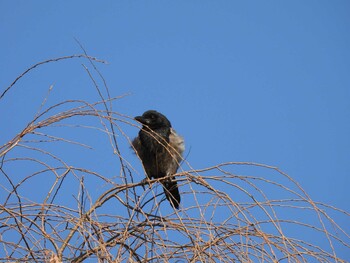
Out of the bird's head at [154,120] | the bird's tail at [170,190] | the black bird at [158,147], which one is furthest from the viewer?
the bird's head at [154,120]

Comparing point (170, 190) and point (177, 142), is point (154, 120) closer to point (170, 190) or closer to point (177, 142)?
point (177, 142)

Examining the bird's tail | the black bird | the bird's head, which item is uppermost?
the bird's head

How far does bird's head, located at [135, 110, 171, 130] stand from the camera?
608cm

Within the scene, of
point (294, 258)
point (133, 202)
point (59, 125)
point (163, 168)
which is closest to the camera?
point (294, 258)

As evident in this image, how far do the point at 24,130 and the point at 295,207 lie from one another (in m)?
1.16

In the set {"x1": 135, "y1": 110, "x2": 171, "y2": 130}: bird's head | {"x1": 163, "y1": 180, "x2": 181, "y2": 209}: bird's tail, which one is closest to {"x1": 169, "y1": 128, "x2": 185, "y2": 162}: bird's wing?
{"x1": 135, "y1": 110, "x2": 171, "y2": 130}: bird's head

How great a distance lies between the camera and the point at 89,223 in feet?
9.13

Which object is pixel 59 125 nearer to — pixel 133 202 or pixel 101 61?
pixel 101 61

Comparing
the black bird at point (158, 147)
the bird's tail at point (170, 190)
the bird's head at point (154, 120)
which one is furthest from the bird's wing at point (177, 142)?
the bird's tail at point (170, 190)

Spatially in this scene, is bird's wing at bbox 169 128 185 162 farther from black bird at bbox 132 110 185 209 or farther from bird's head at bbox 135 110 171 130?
bird's head at bbox 135 110 171 130

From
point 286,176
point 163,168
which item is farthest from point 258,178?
point 163,168

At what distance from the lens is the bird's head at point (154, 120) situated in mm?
6078

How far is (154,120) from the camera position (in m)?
6.12

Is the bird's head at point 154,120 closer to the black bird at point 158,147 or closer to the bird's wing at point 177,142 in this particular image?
the black bird at point 158,147
